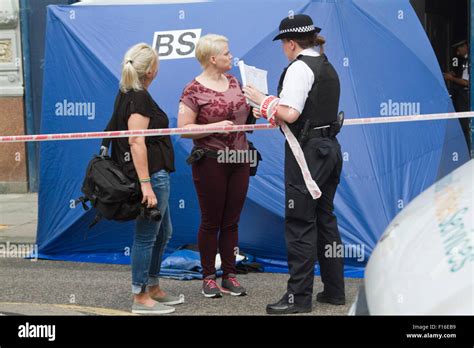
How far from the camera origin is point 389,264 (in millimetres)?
2814

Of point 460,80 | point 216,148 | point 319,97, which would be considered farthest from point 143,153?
point 460,80

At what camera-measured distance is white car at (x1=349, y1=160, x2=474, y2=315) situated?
2438 mm

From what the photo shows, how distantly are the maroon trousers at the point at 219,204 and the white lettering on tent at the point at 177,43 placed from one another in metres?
1.40

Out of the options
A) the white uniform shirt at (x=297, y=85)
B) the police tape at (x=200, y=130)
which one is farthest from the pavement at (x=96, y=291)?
the white uniform shirt at (x=297, y=85)

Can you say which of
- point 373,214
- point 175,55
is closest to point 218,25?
point 175,55

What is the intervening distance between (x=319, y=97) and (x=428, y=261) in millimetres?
2559

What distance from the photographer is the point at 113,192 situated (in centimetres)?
491

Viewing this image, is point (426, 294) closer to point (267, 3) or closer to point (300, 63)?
point (300, 63)

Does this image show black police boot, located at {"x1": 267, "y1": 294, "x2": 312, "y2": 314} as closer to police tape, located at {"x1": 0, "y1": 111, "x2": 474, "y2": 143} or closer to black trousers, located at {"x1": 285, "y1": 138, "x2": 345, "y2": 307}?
black trousers, located at {"x1": 285, "y1": 138, "x2": 345, "y2": 307}

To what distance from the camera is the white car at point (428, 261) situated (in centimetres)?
244

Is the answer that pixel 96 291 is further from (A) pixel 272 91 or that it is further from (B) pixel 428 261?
(B) pixel 428 261

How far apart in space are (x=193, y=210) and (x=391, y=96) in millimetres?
1806

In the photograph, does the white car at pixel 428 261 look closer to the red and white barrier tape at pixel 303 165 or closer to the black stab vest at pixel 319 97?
the red and white barrier tape at pixel 303 165

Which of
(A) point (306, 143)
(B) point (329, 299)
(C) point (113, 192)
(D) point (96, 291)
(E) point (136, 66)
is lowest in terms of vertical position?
(D) point (96, 291)
